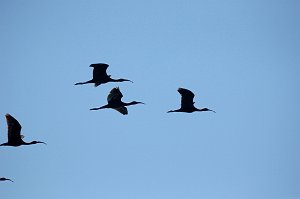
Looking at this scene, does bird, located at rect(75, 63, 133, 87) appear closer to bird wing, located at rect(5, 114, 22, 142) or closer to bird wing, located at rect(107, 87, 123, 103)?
bird wing, located at rect(107, 87, 123, 103)

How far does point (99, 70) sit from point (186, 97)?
3893mm

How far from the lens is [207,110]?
37.5 metres

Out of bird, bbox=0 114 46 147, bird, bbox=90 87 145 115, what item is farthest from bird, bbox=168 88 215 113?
bird, bbox=0 114 46 147

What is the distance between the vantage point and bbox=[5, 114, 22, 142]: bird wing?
1321 inches

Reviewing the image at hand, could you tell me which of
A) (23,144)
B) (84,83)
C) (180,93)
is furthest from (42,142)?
(180,93)

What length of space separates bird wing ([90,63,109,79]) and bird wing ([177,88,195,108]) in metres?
3.36

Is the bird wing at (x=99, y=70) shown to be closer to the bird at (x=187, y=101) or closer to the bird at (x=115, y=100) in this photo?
the bird at (x=115, y=100)

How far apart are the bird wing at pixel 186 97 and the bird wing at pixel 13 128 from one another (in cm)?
686

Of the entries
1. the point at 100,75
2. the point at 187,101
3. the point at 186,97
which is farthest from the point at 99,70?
the point at 187,101

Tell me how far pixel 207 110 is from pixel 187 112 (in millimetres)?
1020

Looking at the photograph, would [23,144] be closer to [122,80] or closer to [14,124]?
[14,124]

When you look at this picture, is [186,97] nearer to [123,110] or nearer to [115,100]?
[115,100]

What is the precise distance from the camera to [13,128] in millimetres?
34312

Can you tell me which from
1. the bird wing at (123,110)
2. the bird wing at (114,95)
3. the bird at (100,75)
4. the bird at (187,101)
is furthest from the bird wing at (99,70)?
the bird wing at (123,110)
